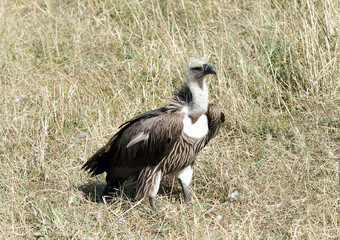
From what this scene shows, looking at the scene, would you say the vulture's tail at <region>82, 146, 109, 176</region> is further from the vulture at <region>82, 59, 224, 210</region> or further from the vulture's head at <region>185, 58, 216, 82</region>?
the vulture's head at <region>185, 58, 216, 82</region>

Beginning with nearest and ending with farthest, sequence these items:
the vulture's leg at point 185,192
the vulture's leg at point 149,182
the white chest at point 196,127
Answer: the white chest at point 196,127 < the vulture's leg at point 149,182 < the vulture's leg at point 185,192

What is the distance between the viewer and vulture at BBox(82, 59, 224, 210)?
4.31 m

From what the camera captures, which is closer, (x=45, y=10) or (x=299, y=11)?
(x=299, y=11)

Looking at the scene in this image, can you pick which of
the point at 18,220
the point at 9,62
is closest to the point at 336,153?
Result: the point at 18,220

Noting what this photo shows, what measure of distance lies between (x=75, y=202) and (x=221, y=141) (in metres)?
1.63

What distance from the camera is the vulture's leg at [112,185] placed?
4.72 metres

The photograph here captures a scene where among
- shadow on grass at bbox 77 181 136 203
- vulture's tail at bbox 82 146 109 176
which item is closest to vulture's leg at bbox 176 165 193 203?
shadow on grass at bbox 77 181 136 203

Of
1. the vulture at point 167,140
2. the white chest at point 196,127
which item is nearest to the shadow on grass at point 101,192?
the vulture at point 167,140

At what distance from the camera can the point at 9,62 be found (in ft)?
21.6

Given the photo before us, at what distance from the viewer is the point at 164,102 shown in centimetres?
591

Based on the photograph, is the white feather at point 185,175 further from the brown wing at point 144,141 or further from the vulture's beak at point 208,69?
the vulture's beak at point 208,69

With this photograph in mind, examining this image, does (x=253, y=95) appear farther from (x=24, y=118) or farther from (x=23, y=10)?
(x=23, y=10)

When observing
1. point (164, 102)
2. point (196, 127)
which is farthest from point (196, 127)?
point (164, 102)

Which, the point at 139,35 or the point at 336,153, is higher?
the point at 139,35
